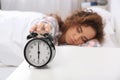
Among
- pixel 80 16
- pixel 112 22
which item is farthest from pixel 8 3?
pixel 80 16

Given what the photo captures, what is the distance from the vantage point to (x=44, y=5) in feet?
9.51

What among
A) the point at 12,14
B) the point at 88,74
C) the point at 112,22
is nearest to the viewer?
the point at 88,74

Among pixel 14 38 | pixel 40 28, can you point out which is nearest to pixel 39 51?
pixel 40 28

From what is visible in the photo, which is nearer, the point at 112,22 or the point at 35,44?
the point at 35,44

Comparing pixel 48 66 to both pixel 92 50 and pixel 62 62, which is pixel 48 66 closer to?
pixel 62 62

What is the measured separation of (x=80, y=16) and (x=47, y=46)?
0.61m

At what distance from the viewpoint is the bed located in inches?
53.8

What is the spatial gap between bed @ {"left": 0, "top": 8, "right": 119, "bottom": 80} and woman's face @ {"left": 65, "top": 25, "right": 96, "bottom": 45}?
11 cm

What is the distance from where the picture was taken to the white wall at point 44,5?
285 cm

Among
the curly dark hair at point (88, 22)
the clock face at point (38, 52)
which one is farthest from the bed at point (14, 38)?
the clock face at point (38, 52)

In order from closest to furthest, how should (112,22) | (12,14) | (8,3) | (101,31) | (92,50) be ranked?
1. (92,50)
2. (101,31)
3. (12,14)
4. (112,22)
5. (8,3)

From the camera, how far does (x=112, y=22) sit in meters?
1.69

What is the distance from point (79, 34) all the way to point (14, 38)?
0.42 metres

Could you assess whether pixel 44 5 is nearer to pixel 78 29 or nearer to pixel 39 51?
pixel 78 29
